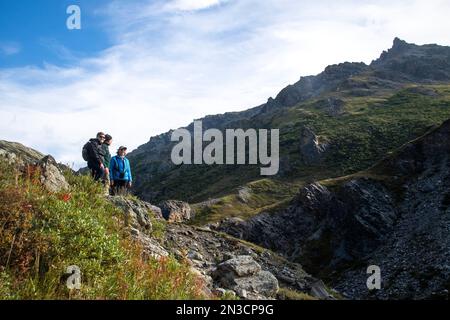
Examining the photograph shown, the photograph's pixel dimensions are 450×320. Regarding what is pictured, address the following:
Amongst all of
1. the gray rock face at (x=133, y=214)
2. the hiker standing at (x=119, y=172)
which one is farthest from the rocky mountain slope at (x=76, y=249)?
the hiker standing at (x=119, y=172)

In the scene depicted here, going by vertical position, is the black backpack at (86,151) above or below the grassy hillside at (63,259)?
above

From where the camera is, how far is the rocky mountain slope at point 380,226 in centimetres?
4097

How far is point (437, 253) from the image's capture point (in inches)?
1622

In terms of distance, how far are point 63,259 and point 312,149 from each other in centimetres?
12110

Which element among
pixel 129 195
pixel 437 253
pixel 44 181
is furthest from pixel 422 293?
pixel 44 181

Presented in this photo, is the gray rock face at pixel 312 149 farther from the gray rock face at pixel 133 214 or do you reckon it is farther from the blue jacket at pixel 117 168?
the gray rock face at pixel 133 214

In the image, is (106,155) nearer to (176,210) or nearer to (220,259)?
(220,259)

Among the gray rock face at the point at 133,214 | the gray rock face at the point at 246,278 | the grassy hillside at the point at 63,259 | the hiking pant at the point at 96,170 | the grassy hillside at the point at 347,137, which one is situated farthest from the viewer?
the grassy hillside at the point at 347,137

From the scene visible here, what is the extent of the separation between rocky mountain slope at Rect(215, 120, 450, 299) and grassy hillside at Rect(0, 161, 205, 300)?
108ft

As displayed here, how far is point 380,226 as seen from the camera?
54.5m

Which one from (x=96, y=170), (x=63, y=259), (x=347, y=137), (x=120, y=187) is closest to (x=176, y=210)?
(x=120, y=187)

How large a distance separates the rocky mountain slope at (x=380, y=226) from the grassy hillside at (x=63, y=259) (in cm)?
3298

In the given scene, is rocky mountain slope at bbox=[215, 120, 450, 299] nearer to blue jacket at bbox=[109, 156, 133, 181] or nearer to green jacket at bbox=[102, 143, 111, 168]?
blue jacket at bbox=[109, 156, 133, 181]
